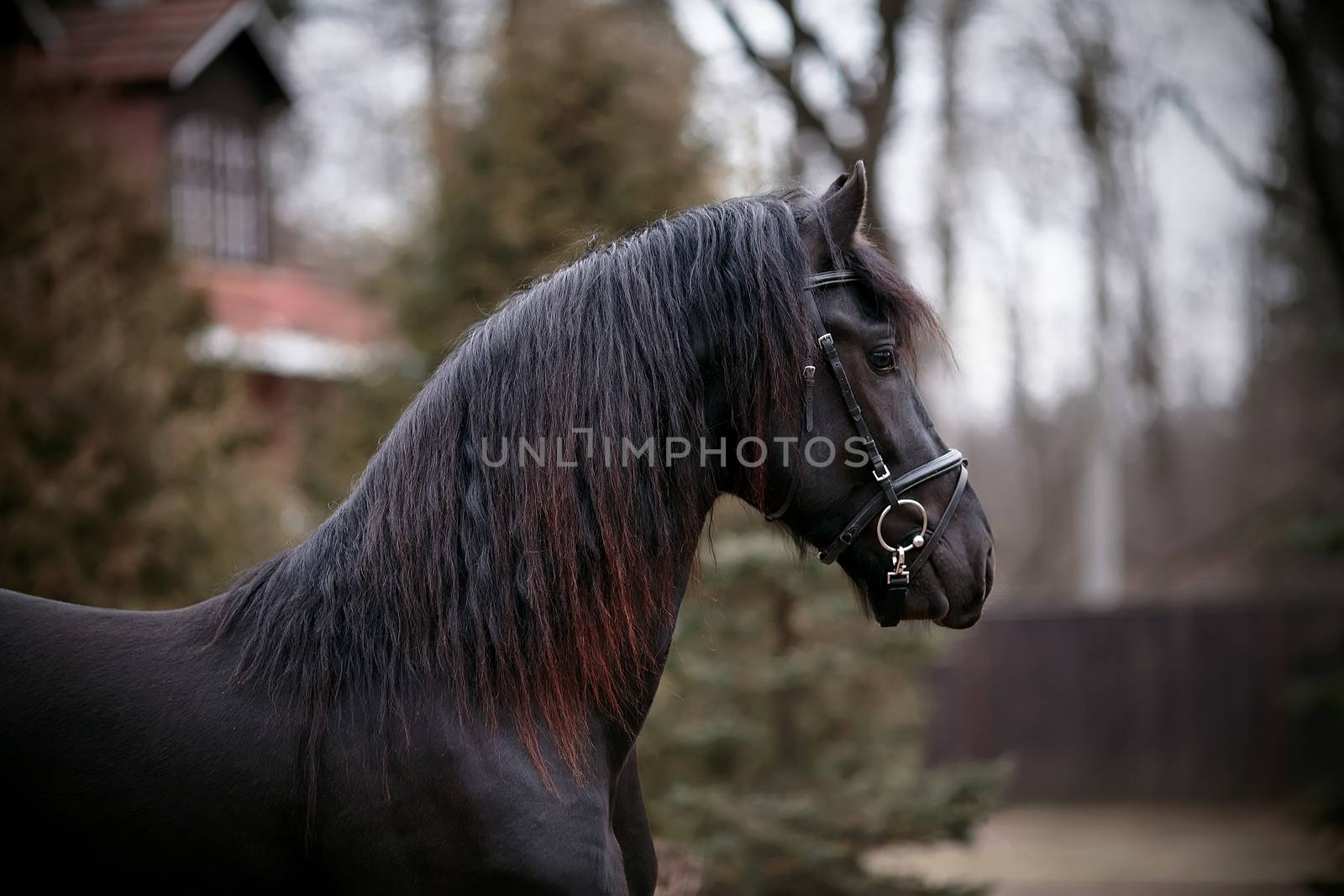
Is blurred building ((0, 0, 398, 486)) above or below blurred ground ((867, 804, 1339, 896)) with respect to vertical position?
above

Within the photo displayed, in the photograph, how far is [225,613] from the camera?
2.48 metres

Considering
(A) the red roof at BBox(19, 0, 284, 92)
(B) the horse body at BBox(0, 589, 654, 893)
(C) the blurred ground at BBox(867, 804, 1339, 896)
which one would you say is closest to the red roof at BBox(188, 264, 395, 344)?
(A) the red roof at BBox(19, 0, 284, 92)

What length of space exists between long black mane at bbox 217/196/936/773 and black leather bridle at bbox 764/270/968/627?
5cm

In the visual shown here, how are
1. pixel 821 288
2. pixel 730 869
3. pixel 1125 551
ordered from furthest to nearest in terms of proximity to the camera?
pixel 1125 551
pixel 730 869
pixel 821 288

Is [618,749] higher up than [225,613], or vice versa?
[225,613]

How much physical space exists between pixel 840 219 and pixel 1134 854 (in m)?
10.2

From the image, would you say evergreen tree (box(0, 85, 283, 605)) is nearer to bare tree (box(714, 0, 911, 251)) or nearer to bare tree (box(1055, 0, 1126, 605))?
bare tree (box(714, 0, 911, 251))

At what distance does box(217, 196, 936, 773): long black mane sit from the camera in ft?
7.77

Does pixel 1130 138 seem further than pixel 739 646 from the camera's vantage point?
Yes

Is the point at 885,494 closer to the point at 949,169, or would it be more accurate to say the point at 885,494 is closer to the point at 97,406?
the point at 97,406

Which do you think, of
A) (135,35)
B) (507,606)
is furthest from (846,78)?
(135,35)

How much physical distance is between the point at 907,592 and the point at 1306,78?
809cm

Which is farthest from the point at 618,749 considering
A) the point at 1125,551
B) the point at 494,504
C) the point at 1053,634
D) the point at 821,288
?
the point at 1125,551

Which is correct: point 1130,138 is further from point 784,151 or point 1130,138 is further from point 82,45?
point 82,45
